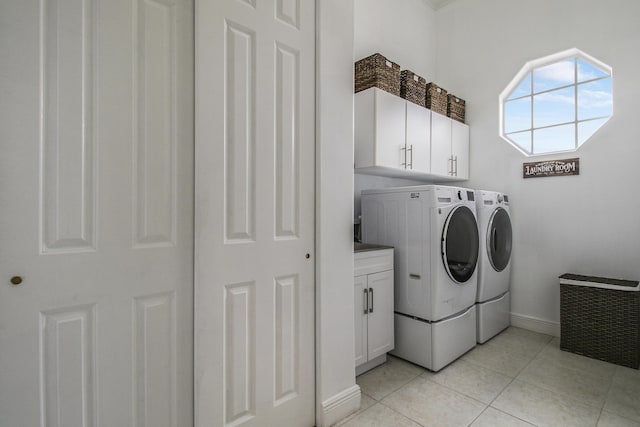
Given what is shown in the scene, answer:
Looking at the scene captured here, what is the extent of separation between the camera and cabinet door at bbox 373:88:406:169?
251 cm

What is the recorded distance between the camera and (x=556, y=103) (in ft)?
9.91

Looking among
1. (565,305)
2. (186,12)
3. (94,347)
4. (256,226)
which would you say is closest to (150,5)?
(186,12)

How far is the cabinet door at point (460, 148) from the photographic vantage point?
329 cm

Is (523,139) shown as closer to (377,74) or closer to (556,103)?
(556,103)

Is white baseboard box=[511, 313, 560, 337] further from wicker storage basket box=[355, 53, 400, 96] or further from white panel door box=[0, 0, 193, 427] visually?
white panel door box=[0, 0, 193, 427]

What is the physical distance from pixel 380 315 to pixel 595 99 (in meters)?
2.80

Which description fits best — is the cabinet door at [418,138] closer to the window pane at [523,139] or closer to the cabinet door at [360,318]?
the window pane at [523,139]

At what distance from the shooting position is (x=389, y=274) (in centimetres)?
236

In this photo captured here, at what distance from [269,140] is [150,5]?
66 centimetres

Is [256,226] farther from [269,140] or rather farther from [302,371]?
[302,371]

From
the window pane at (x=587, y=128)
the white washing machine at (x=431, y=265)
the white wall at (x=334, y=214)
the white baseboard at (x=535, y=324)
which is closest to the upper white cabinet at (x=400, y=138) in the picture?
the white washing machine at (x=431, y=265)

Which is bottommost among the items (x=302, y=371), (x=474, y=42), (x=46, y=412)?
(x=302, y=371)

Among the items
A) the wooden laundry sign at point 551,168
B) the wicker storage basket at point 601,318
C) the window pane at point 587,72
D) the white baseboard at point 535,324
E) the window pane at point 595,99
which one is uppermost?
the window pane at point 587,72

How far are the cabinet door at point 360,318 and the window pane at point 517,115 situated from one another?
2493 mm
